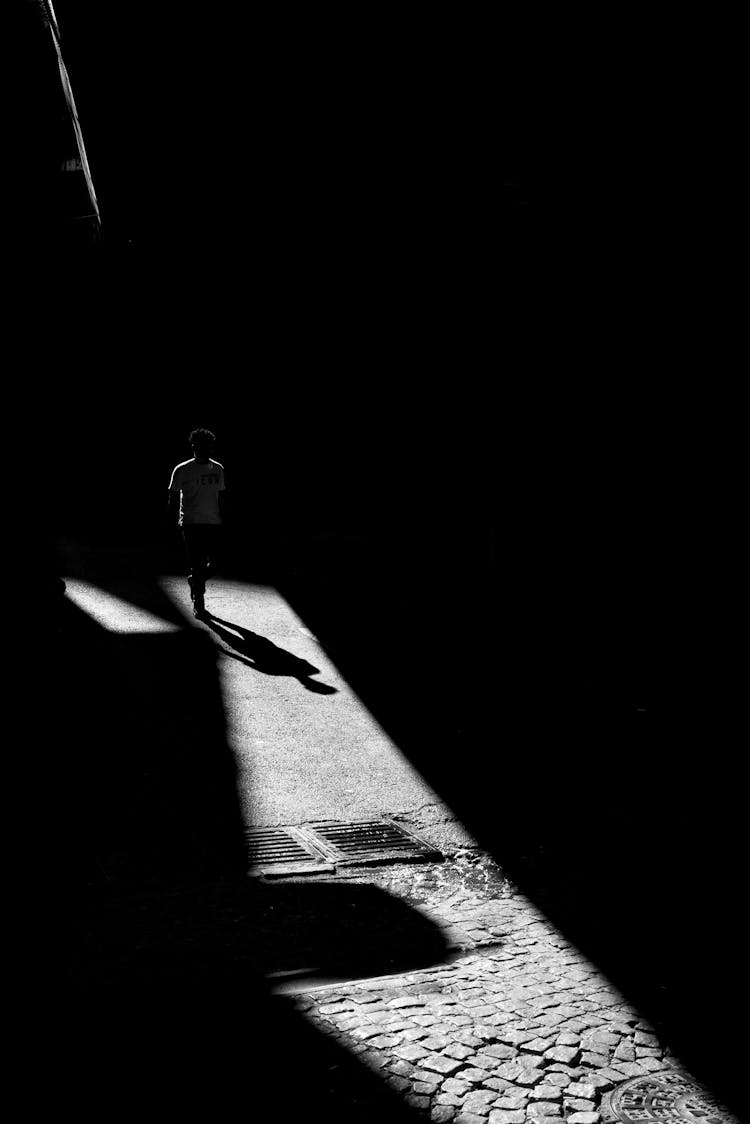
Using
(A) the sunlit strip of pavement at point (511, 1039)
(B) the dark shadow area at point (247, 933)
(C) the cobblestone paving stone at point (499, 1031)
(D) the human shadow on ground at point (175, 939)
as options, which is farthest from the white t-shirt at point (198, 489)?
(A) the sunlit strip of pavement at point (511, 1039)

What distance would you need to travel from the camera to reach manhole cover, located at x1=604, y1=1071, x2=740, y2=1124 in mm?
3438

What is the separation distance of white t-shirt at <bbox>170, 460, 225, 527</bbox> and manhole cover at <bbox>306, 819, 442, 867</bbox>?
5.64 m

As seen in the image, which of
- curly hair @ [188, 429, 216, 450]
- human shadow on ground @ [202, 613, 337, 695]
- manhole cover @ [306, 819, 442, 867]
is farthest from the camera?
curly hair @ [188, 429, 216, 450]

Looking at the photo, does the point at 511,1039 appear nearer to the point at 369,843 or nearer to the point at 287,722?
the point at 369,843

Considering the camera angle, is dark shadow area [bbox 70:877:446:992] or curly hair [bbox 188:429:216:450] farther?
curly hair [bbox 188:429:216:450]

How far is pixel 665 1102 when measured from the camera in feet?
11.6

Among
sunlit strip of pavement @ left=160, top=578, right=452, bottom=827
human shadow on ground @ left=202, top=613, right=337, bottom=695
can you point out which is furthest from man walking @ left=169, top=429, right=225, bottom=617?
sunlit strip of pavement @ left=160, top=578, right=452, bottom=827

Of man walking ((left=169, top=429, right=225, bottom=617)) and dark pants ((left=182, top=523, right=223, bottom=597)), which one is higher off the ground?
man walking ((left=169, top=429, right=225, bottom=617))

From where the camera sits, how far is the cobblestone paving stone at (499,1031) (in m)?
3.53

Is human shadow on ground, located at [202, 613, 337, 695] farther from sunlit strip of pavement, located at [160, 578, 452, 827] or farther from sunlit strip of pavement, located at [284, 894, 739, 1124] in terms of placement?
sunlit strip of pavement, located at [284, 894, 739, 1124]

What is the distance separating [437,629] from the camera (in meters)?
11.9

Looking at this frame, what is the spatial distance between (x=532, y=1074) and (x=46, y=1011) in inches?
68.8

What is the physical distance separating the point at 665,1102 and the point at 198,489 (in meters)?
8.68

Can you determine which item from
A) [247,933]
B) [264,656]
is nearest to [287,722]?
[264,656]
